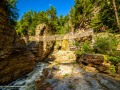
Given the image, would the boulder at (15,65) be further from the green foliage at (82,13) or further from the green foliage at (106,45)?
the green foliage at (82,13)

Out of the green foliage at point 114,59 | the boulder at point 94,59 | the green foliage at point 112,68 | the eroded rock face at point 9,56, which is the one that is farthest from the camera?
the eroded rock face at point 9,56

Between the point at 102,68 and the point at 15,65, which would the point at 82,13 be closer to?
the point at 15,65

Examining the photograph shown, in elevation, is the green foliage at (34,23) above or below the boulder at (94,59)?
above

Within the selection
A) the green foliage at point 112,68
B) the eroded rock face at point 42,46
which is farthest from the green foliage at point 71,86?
the eroded rock face at point 42,46

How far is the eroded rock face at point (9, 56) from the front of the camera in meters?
16.2

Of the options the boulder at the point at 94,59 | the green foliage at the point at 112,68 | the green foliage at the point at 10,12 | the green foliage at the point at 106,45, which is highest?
the green foliage at the point at 10,12

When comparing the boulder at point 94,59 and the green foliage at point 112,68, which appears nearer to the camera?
the green foliage at point 112,68

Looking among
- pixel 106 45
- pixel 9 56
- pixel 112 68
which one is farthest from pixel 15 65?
pixel 112 68

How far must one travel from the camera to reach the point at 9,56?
1752cm

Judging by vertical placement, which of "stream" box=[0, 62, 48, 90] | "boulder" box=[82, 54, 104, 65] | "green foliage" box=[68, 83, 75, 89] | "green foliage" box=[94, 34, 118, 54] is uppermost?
"green foliage" box=[94, 34, 118, 54]

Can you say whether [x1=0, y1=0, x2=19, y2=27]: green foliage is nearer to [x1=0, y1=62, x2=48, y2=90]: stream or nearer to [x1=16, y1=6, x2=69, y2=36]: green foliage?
[x1=0, y1=62, x2=48, y2=90]: stream

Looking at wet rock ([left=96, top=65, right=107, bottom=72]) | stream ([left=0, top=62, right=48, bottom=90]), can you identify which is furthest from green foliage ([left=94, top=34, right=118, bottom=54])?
stream ([left=0, top=62, right=48, bottom=90])

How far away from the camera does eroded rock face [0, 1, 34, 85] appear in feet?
53.2

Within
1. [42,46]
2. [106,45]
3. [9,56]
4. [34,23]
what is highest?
[34,23]
